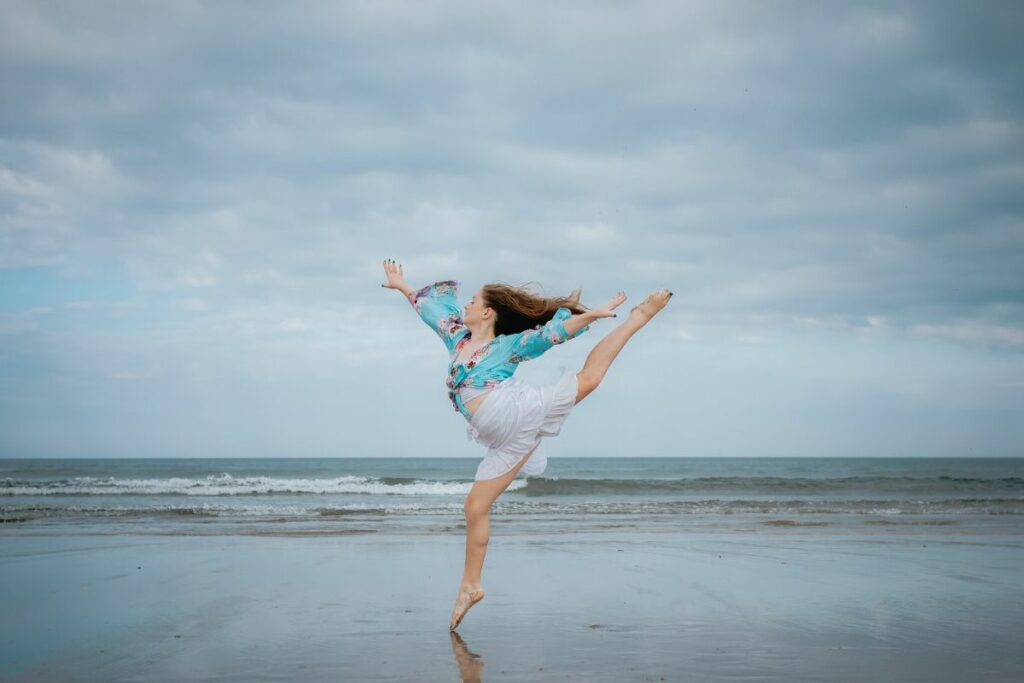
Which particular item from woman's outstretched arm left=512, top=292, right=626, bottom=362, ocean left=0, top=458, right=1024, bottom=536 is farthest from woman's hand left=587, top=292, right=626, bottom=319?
ocean left=0, top=458, right=1024, bottom=536

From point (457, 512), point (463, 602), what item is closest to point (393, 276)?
point (463, 602)

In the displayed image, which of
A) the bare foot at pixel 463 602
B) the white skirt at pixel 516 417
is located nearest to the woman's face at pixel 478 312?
the white skirt at pixel 516 417

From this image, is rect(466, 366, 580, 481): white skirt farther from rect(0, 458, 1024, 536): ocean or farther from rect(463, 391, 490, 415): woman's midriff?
rect(0, 458, 1024, 536): ocean

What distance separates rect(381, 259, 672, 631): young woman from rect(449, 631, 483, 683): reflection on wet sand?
0.24m

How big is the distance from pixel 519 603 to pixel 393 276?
2.32 m

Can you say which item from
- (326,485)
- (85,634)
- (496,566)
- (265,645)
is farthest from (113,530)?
(326,485)

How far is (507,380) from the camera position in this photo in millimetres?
4938

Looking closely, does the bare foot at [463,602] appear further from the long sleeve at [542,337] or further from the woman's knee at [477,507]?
the long sleeve at [542,337]

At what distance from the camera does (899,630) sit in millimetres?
4809

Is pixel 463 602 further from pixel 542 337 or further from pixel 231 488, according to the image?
pixel 231 488

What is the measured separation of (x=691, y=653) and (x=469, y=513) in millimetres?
1475

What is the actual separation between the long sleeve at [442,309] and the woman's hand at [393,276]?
126 millimetres

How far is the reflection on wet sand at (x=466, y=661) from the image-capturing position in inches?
149

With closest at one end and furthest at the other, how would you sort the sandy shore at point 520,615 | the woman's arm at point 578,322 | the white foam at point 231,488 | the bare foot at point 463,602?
the sandy shore at point 520,615 → the bare foot at point 463,602 → the woman's arm at point 578,322 → the white foam at point 231,488
